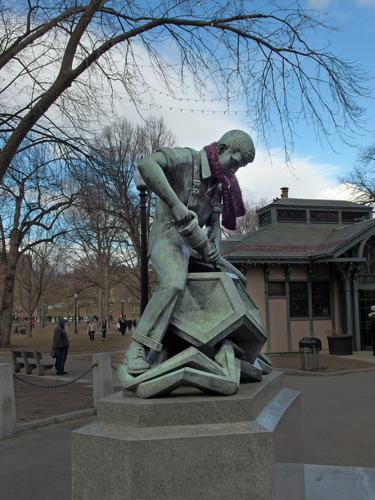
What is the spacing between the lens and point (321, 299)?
21984 millimetres

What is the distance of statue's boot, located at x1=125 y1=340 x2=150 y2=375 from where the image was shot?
3.28m

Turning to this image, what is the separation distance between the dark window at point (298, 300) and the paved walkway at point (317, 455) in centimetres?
1018

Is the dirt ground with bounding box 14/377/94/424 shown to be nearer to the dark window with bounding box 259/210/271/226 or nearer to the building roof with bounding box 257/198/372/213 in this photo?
the dark window with bounding box 259/210/271/226

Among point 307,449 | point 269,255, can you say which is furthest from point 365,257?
point 307,449

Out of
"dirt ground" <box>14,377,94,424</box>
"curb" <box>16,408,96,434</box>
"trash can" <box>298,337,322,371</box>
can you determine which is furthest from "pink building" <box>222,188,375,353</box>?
"curb" <box>16,408,96,434</box>

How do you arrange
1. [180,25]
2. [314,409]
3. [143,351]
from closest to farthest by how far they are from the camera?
[143,351] < [314,409] < [180,25]

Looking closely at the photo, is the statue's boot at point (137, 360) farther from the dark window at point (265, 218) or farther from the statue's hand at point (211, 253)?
the dark window at point (265, 218)

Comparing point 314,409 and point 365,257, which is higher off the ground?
point 365,257

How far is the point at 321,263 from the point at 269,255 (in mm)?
2538

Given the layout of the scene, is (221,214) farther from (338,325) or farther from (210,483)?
(338,325)

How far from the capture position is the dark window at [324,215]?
82.2 ft

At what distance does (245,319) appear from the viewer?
11.5 ft

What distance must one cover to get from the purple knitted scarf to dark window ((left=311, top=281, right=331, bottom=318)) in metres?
18.5

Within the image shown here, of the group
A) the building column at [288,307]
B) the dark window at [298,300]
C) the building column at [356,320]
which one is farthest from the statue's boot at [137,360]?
the building column at [356,320]
